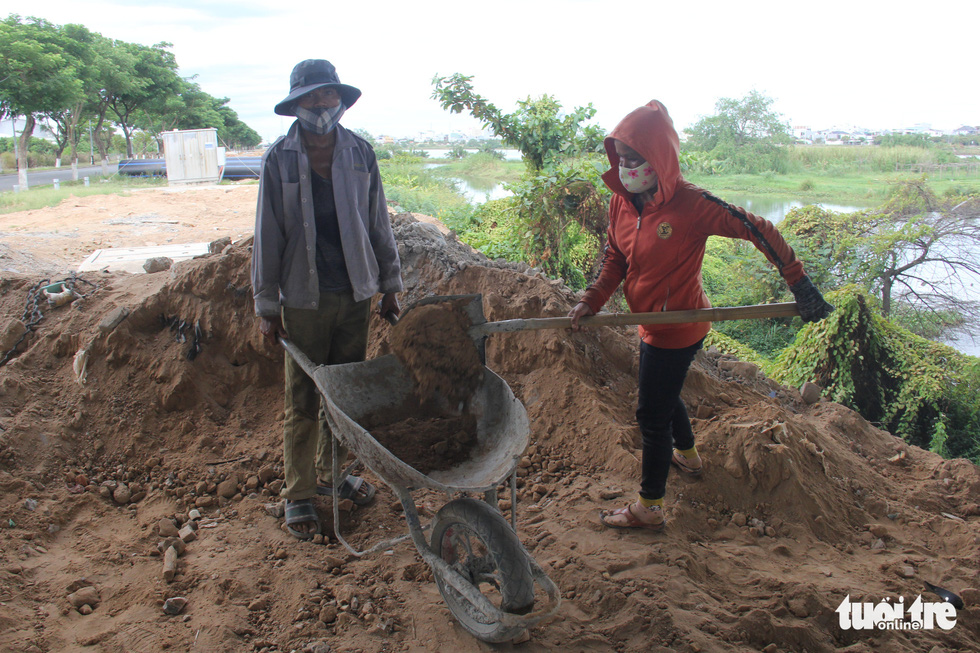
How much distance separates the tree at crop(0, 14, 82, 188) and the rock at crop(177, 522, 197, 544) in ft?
69.3

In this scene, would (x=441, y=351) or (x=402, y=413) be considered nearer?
(x=441, y=351)

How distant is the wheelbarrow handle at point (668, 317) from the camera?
95.1 inches

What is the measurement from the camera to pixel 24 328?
446cm

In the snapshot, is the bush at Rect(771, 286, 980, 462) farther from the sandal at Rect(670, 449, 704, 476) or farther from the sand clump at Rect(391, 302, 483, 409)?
the sand clump at Rect(391, 302, 483, 409)

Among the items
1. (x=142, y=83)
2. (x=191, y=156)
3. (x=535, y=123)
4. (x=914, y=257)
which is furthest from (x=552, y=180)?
(x=142, y=83)

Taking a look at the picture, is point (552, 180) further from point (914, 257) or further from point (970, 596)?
point (914, 257)

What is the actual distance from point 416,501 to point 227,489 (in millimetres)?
1074

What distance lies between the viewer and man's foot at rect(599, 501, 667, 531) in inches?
118

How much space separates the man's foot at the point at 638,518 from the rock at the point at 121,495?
8.71 ft

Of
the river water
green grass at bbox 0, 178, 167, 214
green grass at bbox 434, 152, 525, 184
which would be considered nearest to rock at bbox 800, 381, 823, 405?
the river water

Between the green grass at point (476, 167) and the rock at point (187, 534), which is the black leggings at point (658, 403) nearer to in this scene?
the rock at point (187, 534)

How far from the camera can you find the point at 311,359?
3111 mm

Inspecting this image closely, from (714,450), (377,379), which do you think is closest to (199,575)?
(377,379)

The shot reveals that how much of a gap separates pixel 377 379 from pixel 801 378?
4.72m
